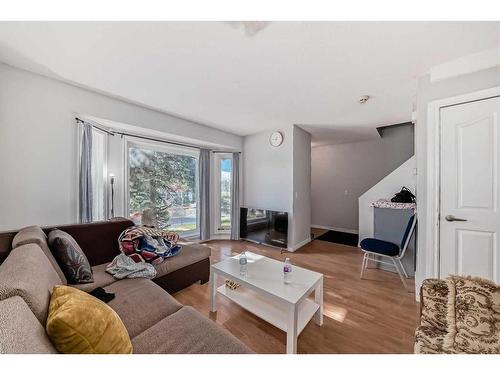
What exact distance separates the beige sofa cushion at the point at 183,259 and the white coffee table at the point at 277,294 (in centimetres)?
43

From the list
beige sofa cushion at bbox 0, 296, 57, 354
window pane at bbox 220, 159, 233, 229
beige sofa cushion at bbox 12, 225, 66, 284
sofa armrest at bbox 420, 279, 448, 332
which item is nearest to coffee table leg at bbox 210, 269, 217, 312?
beige sofa cushion at bbox 12, 225, 66, 284

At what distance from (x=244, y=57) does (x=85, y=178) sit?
2158mm

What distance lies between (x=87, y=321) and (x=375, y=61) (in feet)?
8.09

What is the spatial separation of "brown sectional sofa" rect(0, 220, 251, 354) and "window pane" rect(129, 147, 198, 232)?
1246 mm

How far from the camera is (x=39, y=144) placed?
1.87 m

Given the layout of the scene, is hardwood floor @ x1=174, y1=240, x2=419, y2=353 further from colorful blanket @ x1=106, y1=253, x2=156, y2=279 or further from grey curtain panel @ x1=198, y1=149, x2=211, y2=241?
grey curtain panel @ x1=198, y1=149, x2=211, y2=241

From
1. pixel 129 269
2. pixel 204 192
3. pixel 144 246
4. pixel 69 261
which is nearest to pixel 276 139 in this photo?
pixel 204 192

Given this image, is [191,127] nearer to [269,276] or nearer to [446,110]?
[269,276]

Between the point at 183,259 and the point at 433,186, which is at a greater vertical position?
the point at 433,186

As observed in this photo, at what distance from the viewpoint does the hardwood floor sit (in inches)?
53.9

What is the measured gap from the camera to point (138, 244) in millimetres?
1910

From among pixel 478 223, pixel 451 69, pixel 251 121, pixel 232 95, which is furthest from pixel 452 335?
pixel 251 121

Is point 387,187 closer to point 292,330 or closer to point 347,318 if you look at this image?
point 347,318
